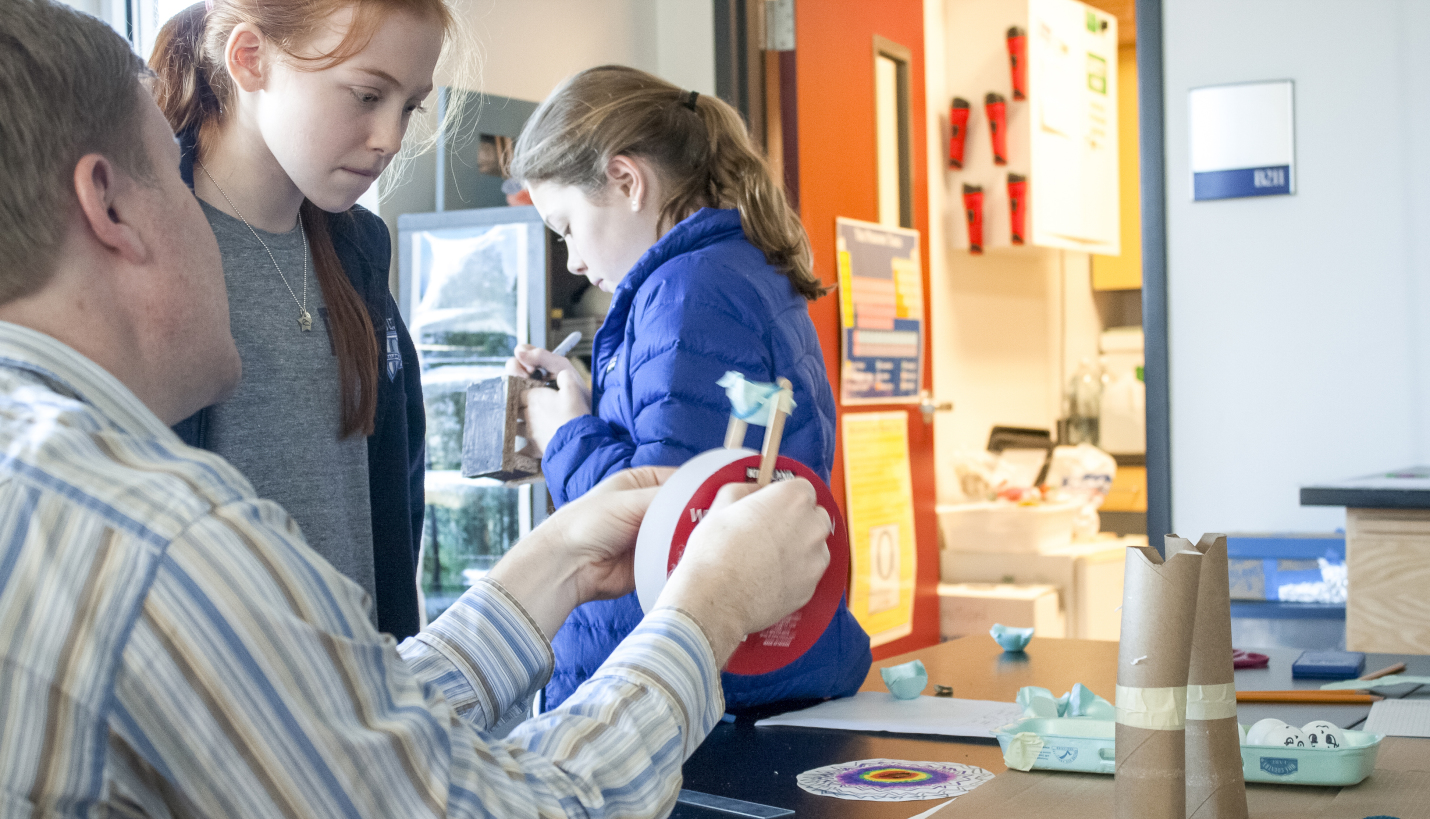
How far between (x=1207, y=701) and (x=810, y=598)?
27 centimetres

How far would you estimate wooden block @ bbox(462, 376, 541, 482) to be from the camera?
1.56 meters

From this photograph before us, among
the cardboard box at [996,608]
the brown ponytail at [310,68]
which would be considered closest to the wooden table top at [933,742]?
the brown ponytail at [310,68]

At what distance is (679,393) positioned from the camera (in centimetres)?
136

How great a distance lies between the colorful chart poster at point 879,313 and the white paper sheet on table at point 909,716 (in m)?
2.47

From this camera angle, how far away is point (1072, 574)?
412 cm

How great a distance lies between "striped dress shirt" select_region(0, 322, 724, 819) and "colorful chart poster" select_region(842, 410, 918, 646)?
3.18 m

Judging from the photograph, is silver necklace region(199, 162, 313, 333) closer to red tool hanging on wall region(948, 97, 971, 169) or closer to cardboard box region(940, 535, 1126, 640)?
cardboard box region(940, 535, 1126, 640)

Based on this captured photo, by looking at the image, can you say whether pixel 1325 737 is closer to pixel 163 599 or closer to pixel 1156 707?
pixel 1156 707

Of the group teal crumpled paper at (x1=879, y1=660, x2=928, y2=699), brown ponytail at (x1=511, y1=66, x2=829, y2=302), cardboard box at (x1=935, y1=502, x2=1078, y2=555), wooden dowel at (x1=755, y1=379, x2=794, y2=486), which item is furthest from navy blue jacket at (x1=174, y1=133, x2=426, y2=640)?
cardboard box at (x1=935, y1=502, x2=1078, y2=555)

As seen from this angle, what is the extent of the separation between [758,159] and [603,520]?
0.81 meters

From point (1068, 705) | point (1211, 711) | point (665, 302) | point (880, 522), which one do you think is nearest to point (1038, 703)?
point (1068, 705)

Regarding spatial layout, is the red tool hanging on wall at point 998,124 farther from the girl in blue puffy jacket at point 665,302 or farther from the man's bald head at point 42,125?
the man's bald head at point 42,125

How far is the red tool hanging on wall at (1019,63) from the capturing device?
4.40 metres

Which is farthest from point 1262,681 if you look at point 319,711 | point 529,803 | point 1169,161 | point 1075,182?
point 1075,182
